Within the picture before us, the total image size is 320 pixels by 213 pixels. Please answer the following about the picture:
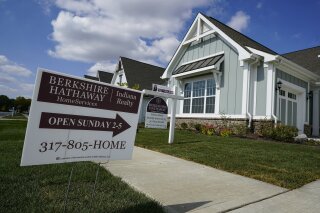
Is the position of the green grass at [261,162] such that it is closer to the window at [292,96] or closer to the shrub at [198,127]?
the shrub at [198,127]

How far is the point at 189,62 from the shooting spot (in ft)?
62.0

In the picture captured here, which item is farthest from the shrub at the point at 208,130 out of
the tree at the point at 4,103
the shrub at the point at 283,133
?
the tree at the point at 4,103

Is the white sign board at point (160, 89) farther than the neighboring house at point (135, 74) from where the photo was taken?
No

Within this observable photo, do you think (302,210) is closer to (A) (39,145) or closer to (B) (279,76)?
(A) (39,145)

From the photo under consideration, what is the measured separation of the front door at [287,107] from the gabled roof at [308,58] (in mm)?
4186

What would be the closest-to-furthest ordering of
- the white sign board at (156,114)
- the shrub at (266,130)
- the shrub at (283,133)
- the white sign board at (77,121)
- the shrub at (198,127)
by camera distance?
1. the white sign board at (77,121)
2. the white sign board at (156,114)
3. the shrub at (283,133)
4. the shrub at (266,130)
5. the shrub at (198,127)

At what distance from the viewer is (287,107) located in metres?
15.2

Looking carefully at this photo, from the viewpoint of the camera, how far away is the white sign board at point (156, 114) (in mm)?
7855

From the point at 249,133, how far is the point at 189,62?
738cm

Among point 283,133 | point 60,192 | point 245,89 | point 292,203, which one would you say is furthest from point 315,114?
point 60,192

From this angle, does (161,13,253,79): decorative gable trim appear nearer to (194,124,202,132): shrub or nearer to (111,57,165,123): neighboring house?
(194,124,202,132): shrub

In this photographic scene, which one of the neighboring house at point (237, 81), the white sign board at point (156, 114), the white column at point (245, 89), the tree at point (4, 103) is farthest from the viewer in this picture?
the tree at point (4, 103)

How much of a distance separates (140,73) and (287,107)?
1923cm

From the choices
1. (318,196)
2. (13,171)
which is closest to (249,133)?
(318,196)
